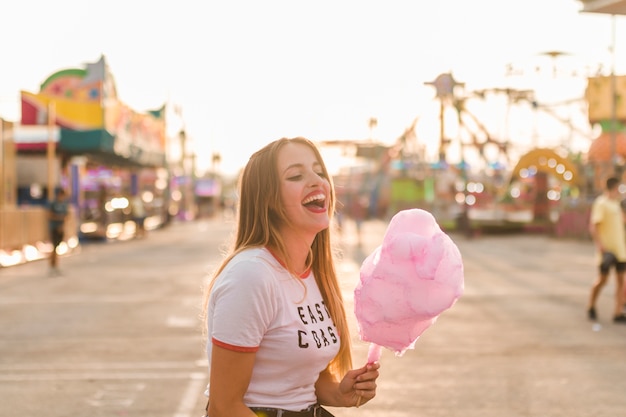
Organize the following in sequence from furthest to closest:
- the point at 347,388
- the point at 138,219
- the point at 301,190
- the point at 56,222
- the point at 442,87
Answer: the point at 442,87 < the point at 138,219 < the point at 56,222 < the point at 347,388 < the point at 301,190

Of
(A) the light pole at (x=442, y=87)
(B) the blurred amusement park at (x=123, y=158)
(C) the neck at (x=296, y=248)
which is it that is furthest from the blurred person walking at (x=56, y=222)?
(A) the light pole at (x=442, y=87)

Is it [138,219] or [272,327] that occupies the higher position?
[272,327]

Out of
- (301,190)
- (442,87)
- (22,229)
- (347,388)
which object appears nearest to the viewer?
(301,190)

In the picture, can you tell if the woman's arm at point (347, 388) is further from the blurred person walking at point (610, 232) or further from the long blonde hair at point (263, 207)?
the blurred person walking at point (610, 232)

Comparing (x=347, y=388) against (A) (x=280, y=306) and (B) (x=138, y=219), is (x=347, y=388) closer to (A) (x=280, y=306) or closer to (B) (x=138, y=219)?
(A) (x=280, y=306)

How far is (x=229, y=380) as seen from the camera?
287 centimetres

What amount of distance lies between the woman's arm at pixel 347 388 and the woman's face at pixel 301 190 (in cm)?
52

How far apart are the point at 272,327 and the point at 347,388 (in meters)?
0.47

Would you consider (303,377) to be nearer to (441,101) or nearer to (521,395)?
(521,395)

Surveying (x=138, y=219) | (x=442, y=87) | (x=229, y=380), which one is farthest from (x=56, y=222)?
(x=442, y=87)

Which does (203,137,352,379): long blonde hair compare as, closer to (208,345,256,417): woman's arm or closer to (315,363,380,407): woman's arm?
(315,363,380,407): woman's arm

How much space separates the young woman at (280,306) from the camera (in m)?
2.86

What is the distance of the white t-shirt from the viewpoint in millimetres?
2840

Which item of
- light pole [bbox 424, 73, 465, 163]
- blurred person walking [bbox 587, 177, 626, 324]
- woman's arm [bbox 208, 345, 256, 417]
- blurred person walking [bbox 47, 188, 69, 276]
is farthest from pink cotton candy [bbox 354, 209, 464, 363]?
light pole [bbox 424, 73, 465, 163]
